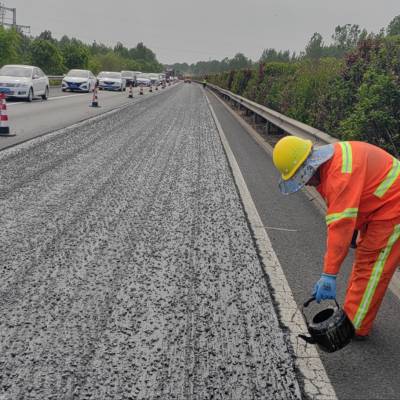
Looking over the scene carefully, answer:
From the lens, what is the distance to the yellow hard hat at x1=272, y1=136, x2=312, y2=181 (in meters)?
3.05

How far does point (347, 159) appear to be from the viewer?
293 cm

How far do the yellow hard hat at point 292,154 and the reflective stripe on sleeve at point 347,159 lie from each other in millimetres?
213

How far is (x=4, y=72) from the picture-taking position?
22.3 metres

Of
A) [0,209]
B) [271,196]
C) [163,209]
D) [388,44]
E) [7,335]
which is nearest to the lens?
[7,335]

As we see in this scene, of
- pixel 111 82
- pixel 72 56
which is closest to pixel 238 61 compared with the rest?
pixel 72 56

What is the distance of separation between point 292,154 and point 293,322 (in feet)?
3.79

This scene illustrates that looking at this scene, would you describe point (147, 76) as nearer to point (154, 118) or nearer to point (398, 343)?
point (154, 118)

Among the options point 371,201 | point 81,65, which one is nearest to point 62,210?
point 371,201


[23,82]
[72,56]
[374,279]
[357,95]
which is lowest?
[72,56]

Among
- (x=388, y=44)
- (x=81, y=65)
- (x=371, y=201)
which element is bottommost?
(x=81, y=65)

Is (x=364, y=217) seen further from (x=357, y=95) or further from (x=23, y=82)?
(x=23, y=82)

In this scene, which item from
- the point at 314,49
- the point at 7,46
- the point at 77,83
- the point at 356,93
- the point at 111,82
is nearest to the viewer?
the point at 356,93

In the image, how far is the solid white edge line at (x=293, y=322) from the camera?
262cm

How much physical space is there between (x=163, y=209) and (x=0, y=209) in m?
1.83
